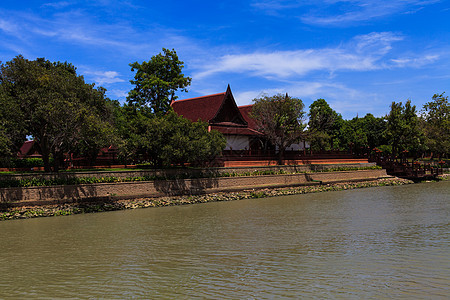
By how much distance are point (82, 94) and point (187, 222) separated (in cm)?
1339

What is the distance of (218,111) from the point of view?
38469mm

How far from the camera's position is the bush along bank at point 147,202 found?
68.6 feet

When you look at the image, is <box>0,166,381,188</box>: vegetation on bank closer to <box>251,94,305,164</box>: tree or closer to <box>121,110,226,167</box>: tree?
<box>121,110,226,167</box>: tree

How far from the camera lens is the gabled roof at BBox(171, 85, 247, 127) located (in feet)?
127

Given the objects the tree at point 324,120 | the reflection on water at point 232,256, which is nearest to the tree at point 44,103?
the reflection on water at point 232,256

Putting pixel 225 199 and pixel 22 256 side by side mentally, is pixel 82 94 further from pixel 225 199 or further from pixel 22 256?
pixel 22 256

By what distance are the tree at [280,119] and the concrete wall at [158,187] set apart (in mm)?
3736

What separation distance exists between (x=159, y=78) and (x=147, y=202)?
45.5 ft

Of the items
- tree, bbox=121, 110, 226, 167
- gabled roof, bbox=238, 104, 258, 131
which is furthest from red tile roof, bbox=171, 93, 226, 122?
tree, bbox=121, 110, 226, 167

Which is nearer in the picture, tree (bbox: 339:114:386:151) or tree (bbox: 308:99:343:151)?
tree (bbox: 308:99:343:151)

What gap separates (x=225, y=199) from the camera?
92.4ft

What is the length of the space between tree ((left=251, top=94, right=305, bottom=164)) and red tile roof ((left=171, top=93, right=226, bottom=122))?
436 centimetres

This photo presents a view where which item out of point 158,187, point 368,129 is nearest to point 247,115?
point 158,187

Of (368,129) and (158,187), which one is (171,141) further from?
(368,129)
